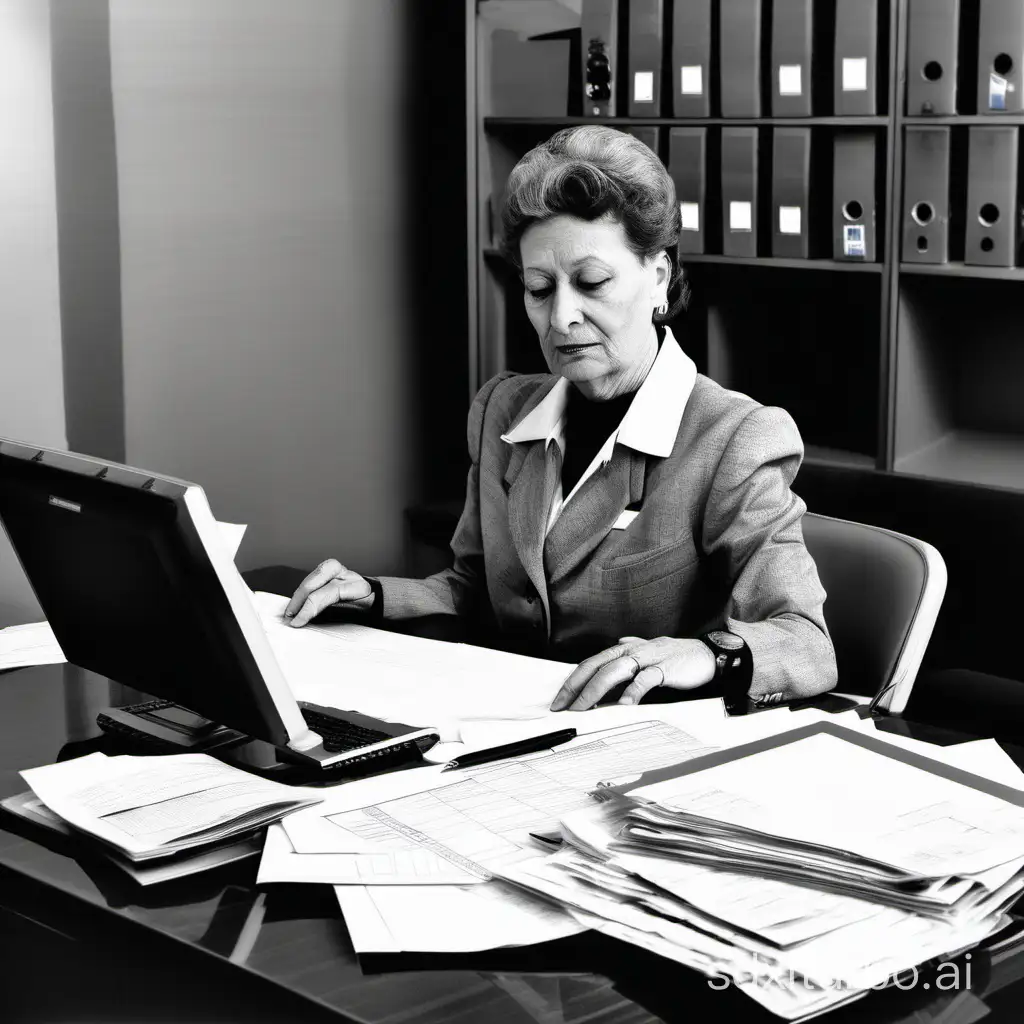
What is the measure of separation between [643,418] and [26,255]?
1883 millimetres

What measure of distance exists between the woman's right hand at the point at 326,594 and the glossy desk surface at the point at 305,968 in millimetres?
626

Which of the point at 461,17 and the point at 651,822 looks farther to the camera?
the point at 461,17

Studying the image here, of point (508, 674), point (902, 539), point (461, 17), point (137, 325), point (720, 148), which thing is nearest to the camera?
point (508, 674)

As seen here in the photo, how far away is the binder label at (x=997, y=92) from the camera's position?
2668 mm

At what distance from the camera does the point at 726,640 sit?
57.1 inches

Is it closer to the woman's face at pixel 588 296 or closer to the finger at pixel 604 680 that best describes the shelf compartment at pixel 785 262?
the woman's face at pixel 588 296

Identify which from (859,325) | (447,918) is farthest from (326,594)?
(859,325)

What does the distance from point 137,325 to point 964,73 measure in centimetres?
195

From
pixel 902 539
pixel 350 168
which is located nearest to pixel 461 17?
pixel 350 168

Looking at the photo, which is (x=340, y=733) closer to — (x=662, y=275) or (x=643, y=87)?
(x=662, y=275)

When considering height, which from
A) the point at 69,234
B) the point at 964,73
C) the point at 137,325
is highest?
the point at 964,73

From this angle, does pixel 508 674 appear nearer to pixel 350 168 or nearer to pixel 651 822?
pixel 651 822

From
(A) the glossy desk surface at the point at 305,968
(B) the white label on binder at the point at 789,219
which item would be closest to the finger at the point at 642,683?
(A) the glossy desk surface at the point at 305,968

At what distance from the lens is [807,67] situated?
2.93 meters
